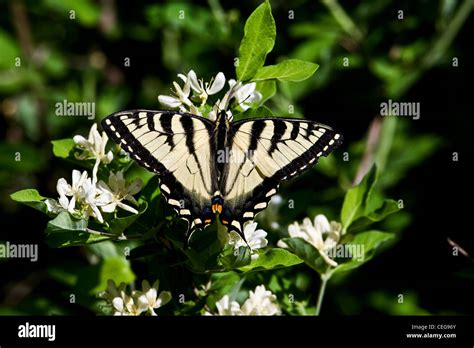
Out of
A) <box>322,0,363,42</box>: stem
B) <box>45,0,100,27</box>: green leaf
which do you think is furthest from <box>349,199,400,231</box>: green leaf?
<box>45,0,100,27</box>: green leaf

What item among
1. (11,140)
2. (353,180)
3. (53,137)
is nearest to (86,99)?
(53,137)

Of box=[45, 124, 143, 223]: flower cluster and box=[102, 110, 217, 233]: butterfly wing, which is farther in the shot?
box=[102, 110, 217, 233]: butterfly wing

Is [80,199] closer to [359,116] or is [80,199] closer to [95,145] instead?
[95,145]

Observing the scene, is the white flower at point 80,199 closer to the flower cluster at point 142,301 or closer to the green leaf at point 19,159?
the flower cluster at point 142,301

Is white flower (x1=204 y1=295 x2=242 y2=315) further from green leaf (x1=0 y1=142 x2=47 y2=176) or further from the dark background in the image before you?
green leaf (x1=0 y1=142 x2=47 y2=176)

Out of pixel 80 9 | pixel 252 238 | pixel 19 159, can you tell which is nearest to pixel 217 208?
pixel 252 238

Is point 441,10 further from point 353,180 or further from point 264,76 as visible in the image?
point 264,76

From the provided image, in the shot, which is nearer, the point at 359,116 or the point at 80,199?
the point at 80,199
